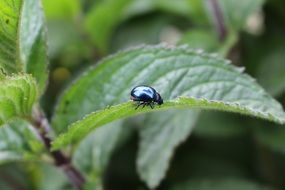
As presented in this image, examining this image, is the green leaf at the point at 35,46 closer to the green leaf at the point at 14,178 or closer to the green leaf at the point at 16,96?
the green leaf at the point at 16,96

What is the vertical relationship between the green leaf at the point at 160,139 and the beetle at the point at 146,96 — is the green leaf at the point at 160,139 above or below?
above

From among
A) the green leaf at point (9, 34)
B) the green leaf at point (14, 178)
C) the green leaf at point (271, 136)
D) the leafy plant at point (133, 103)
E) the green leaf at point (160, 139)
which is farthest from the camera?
the green leaf at point (14, 178)

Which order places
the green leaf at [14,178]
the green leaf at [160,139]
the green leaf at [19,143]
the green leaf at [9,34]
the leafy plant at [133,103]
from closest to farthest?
1. the green leaf at [9,34]
2. the leafy plant at [133,103]
3. the green leaf at [19,143]
4. the green leaf at [160,139]
5. the green leaf at [14,178]

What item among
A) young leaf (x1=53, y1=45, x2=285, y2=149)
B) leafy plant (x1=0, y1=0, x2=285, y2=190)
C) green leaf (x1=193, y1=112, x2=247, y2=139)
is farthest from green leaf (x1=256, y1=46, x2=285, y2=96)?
young leaf (x1=53, y1=45, x2=285, y2=149)

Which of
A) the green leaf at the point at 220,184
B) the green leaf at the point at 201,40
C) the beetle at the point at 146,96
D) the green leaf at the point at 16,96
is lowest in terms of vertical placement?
the beetle at the point at 146,96

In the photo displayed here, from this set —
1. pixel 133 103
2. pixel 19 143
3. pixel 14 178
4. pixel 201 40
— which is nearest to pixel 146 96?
pixel 133 103

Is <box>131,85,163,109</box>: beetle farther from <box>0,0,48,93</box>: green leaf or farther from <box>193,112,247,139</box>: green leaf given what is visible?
<box>193,112,247,139</box>: green leaf

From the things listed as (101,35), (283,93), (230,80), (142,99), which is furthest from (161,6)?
(142,99)

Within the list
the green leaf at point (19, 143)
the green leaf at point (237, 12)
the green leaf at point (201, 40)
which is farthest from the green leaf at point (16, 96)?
the green leaf at point (237, 12)
